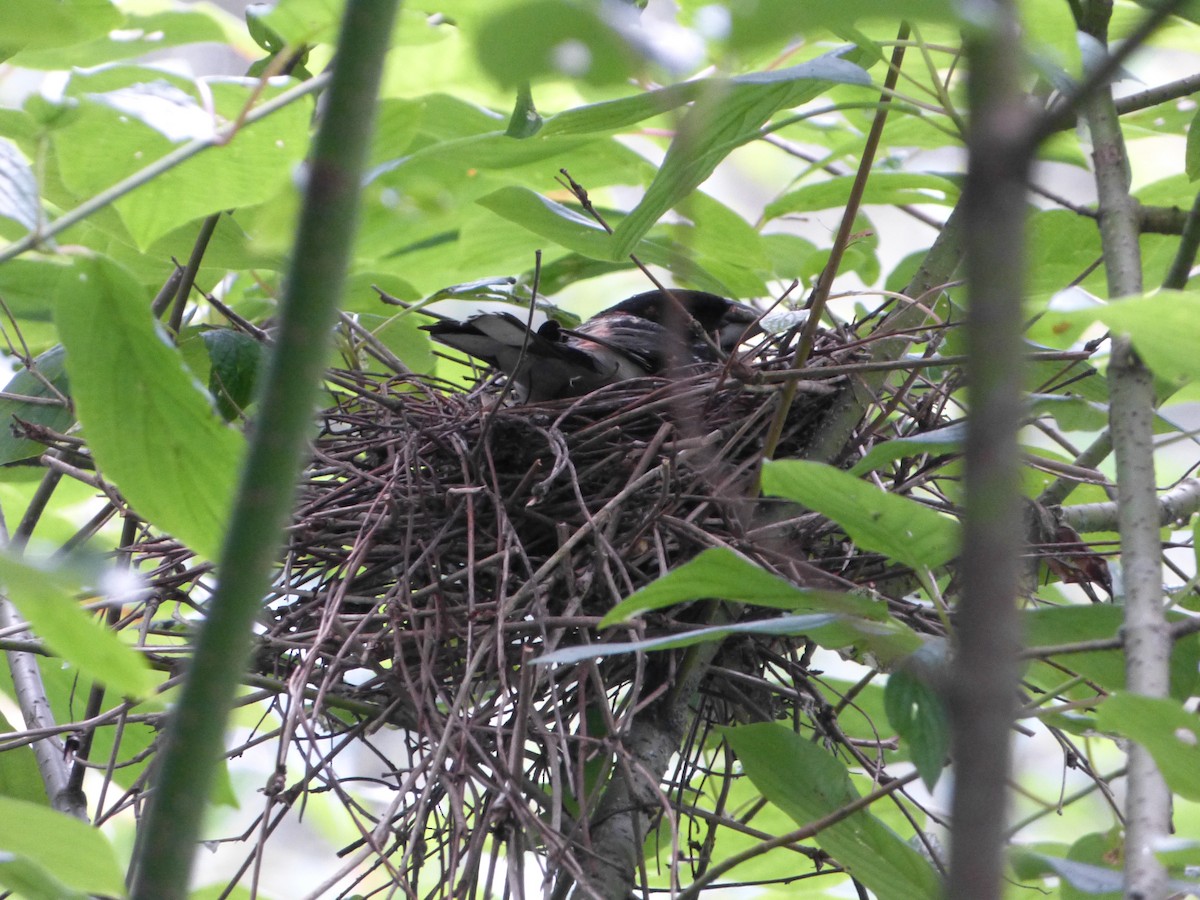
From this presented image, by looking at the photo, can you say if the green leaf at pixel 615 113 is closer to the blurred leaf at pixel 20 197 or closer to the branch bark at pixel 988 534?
the blurred leaf at pixel 20 197

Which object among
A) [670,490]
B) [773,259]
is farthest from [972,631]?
[773,259]

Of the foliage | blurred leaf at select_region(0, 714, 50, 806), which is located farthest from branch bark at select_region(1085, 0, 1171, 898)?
blurred leaf at select_region(0, 714, 50, 806)

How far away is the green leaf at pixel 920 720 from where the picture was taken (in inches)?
26.5

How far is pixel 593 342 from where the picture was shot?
67.2 inches

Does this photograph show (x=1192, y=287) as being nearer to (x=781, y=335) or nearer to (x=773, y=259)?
(x=781, y=335)

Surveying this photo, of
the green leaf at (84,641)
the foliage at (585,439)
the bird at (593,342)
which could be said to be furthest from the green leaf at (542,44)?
the bird at (593,342)

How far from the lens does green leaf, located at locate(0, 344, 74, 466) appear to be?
4.35 ft

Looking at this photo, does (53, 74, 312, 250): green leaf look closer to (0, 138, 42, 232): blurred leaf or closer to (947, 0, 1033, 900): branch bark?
(0, 138, 42, 232): blurred leaf

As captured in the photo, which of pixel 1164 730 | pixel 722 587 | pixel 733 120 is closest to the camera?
pixel 1164 730

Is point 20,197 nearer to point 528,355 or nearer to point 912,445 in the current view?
point 912,445

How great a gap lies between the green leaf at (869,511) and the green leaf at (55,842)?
16.1 inches

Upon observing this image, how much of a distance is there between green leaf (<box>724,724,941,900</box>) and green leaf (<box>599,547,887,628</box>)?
0.85 feet

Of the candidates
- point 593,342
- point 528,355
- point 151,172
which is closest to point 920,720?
point 151,172

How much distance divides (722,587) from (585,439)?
700mm
